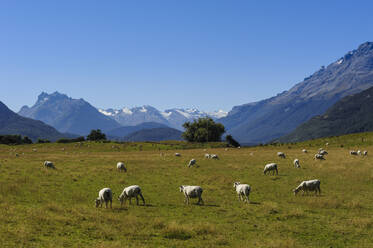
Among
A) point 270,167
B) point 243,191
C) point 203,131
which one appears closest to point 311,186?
point 243,191

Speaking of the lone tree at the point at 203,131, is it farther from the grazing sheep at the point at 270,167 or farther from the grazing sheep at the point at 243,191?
the grazing sheep at the point at 243,191

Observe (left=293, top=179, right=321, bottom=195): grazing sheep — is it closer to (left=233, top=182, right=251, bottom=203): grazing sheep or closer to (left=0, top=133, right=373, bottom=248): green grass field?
(left=0, top=133, right=373, bottom=248): green grass field

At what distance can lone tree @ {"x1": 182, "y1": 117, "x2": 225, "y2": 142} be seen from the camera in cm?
14450

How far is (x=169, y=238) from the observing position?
17.1 m

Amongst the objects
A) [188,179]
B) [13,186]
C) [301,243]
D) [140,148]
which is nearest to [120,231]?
[301,243]

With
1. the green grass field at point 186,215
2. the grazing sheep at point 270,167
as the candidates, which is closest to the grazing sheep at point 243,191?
the green grass field at point 186,215

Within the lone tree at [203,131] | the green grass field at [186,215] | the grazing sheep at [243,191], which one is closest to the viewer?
the green grass field at [186,215]

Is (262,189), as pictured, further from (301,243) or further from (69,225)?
(69,225)

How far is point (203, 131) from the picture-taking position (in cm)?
14500

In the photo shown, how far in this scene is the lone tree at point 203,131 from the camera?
144 metres

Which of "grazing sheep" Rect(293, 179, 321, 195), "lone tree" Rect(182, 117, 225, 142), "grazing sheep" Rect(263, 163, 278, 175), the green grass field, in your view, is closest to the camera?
the green grass field

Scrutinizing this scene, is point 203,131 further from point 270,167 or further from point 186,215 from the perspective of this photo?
point 186,215

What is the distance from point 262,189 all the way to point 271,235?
1516 centimetres

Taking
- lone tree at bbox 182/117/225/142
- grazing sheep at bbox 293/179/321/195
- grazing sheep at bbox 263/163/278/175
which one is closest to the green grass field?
grazing sheep at bbox 293/179/321/195
